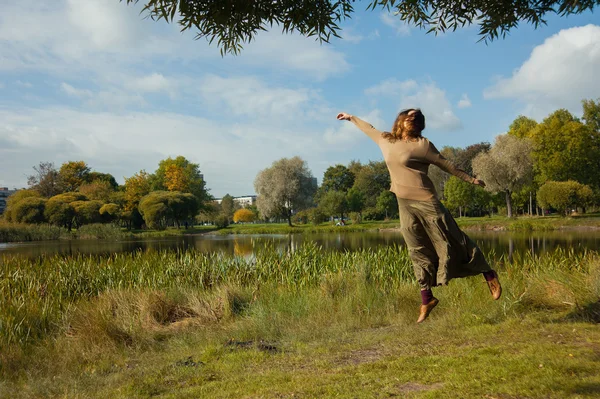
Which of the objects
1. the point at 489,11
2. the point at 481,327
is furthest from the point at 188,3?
the point at 481,327

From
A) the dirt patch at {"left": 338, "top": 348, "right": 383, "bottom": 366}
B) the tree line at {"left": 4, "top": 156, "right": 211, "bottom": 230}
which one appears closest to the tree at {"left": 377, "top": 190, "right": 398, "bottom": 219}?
the tree line at {"left": 4, "top": 156, "right": 211, "bottom": 230}

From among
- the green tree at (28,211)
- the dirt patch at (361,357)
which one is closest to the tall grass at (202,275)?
the dirt patch at (361,357)

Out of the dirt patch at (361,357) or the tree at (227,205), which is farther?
the tree at (227,205)

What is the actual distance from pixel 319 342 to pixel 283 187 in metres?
49.6

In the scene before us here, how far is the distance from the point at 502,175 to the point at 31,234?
4176 centimetres

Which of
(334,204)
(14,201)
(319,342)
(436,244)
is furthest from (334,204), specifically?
(436,244)

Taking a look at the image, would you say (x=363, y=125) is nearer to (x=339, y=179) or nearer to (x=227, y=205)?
(x=339, y=179)

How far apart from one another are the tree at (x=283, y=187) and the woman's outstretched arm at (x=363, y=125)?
50097 mm

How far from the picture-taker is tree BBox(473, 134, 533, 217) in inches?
1690

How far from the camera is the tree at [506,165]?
42938 millimetres

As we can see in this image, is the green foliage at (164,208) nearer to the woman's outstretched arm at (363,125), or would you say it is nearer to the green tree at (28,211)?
the green tree at (28,211)

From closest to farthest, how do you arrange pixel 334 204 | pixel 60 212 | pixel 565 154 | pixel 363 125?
pixel 363 125 < pixel 565 154 < pixel 60 212 < pixel 334 204

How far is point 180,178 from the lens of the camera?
63875mm

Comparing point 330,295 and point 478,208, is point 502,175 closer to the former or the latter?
point 478,208
